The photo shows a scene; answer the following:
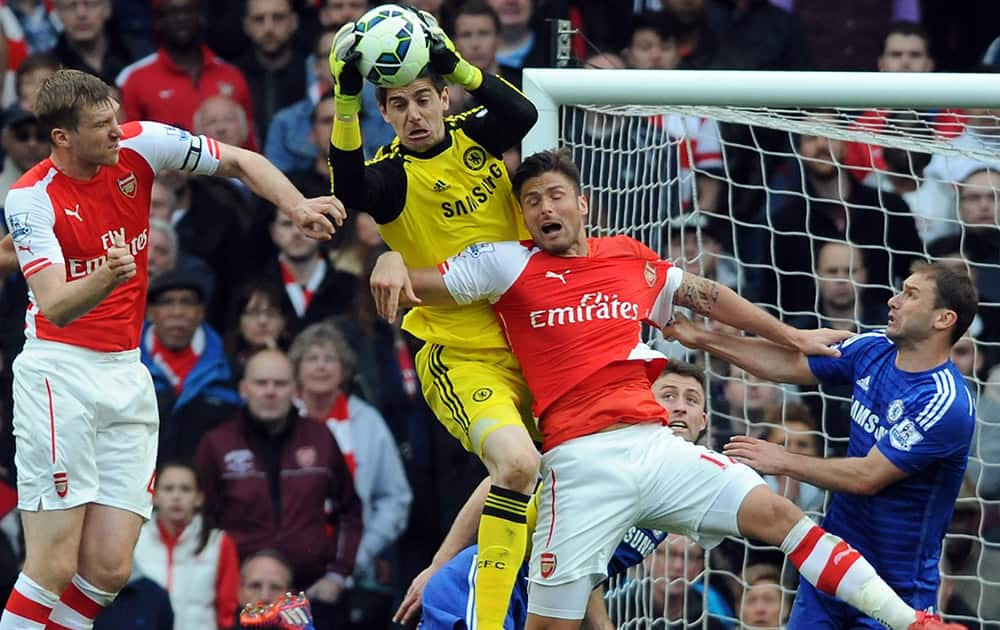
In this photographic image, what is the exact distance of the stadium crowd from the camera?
9.00 m

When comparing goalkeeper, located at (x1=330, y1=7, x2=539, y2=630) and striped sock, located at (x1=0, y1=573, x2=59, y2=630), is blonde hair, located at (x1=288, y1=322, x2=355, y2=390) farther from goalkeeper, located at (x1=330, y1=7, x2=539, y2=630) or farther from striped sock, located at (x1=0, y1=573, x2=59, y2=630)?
striped sock, located at (x1=0, y1=573, x2=59, y2=630)

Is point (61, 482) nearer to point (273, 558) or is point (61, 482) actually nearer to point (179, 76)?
point (273, 558)

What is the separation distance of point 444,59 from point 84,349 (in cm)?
168

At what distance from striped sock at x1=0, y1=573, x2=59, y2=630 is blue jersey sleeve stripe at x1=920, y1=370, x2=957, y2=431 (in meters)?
3.20

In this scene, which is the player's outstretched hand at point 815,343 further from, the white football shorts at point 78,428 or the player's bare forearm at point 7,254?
the player's bare forearm at point 7,254

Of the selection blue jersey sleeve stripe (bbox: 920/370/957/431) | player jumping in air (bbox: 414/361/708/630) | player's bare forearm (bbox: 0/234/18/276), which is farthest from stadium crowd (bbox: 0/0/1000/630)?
player's bare forearm (bbox: 0/234/18/276)

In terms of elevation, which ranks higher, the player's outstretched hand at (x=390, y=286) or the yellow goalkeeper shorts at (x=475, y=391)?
the player's outstretched hand at (x=390, y=286)

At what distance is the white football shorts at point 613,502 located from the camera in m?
6.54

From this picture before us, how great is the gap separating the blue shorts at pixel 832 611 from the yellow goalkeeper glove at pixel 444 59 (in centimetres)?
225

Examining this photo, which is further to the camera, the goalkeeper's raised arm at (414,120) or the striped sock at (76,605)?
the striped sock at (76,605)

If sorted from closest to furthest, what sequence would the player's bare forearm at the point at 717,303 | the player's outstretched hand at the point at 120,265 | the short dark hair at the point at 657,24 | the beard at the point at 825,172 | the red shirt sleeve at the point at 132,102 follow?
the player's outstretched hand at the point at 120,265 → the player's bare forearm at the point at 717,303 → the beard at the point at 825,172 → the red shirt sleeve at the point at 132,102 → the short dark hair at the point at 657,24

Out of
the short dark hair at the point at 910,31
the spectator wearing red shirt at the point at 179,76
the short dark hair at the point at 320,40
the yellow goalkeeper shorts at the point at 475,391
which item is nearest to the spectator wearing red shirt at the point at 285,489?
the spectator wearing red shirt at the point at 179,76

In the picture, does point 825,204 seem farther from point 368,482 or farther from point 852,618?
point 852,618

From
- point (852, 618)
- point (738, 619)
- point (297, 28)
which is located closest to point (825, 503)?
point (738, 619)
